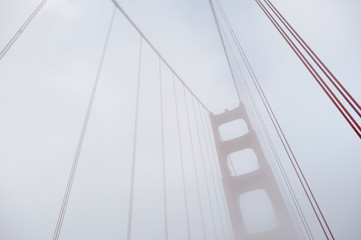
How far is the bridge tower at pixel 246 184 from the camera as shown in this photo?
6.20m

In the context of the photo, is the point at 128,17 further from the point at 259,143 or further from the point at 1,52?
the point at 259,143

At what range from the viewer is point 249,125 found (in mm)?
9555

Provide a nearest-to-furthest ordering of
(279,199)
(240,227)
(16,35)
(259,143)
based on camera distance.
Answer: (16,35) < (240,227) < (279,199) < (259,143)

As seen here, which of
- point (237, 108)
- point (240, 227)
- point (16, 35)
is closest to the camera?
point (16, 35)

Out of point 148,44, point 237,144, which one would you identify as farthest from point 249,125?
point 148,44

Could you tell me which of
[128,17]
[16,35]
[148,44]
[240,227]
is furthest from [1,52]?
[240,227]

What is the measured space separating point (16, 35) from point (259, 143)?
26.6ft

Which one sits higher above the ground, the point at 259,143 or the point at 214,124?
the point at 214,124

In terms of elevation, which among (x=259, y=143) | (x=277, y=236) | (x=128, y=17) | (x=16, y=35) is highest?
(x=128, y=17)

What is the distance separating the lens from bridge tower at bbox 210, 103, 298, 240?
6199mm

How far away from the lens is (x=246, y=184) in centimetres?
806

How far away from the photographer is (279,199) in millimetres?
6777

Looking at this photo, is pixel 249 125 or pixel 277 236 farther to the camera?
pixel 249 125

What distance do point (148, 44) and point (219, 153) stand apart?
5167 mm
